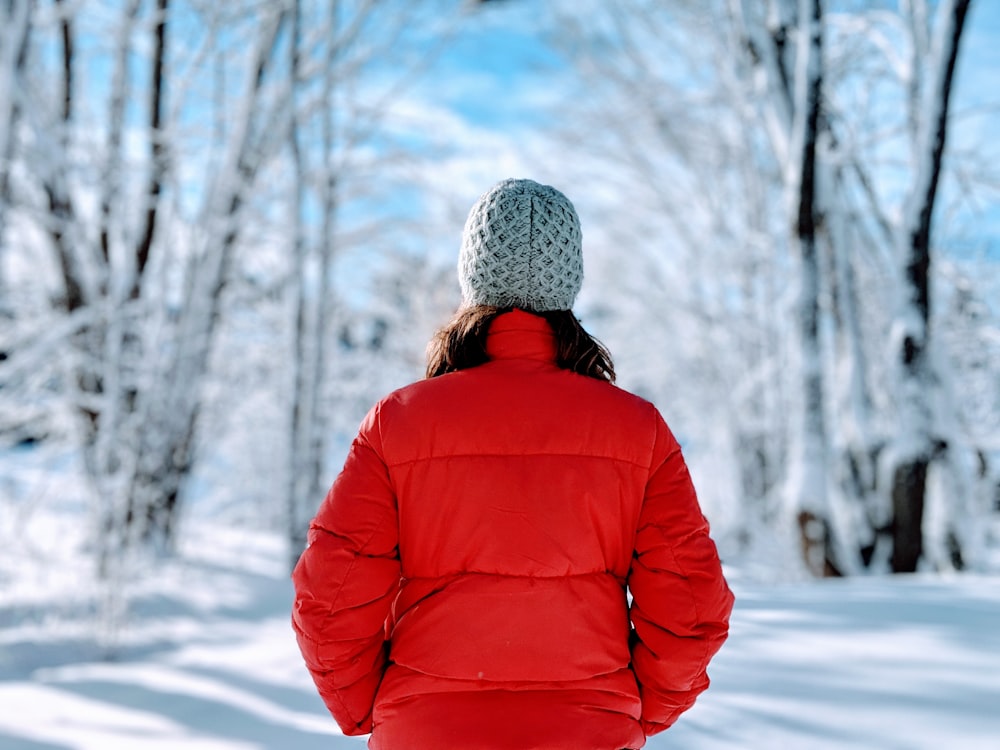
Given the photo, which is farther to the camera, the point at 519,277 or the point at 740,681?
the point at 740,681

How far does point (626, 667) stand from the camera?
55.9 inches

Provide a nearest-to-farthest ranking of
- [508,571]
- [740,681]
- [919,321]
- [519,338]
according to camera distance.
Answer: [508,571], [519,338], [740,681], [919,321]

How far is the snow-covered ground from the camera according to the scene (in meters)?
2.62

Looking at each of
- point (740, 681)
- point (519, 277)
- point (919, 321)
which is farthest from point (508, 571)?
point (919, 321)

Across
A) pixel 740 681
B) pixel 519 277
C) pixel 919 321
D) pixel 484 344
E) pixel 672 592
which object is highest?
pixel 519 277

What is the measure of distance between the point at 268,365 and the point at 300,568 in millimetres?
13393

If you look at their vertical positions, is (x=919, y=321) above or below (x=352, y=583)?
above

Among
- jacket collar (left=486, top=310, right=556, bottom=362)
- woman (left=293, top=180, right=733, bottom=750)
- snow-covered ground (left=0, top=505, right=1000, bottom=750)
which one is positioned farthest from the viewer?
snow-covered ground (left=0, top=505, right=1000, bottom=750)

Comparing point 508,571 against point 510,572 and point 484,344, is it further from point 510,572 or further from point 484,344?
point 484,344

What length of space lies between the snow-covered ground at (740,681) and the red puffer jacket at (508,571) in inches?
58.1

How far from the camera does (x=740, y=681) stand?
300cm

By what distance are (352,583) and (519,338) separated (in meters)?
0.54

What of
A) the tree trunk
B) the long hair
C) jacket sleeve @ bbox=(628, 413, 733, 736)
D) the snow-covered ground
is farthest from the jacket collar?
the tree trunk

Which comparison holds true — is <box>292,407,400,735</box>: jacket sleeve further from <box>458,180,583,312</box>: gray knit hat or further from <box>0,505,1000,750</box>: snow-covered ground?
<box>0,505,1000,750</box>: snow-covered ground
